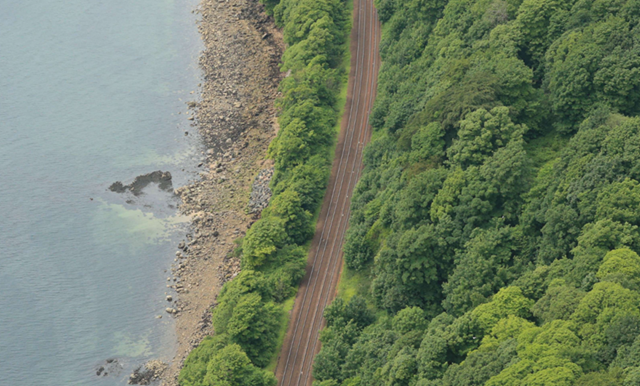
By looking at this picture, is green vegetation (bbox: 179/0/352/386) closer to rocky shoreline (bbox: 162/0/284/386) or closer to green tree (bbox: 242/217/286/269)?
green tree (bbox: 242/217/286/269)

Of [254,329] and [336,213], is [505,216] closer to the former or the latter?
[336,213]

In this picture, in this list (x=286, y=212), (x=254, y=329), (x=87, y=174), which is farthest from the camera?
(x=87, y=174)

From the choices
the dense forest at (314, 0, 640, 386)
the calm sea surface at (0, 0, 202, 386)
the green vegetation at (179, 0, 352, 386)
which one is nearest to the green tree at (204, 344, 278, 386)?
the green vegetation at (179, 0, 352, 386)

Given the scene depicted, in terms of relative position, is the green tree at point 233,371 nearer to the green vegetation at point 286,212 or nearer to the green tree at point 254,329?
the green vegetation at point 286,212

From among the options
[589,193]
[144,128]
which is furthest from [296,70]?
[589,193]

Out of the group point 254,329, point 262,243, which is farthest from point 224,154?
point 254,329

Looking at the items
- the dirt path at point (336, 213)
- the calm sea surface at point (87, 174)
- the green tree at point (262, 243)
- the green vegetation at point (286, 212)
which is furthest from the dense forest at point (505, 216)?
the calm sea surface at point (87, 174)

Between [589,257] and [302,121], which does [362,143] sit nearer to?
[302,121]
